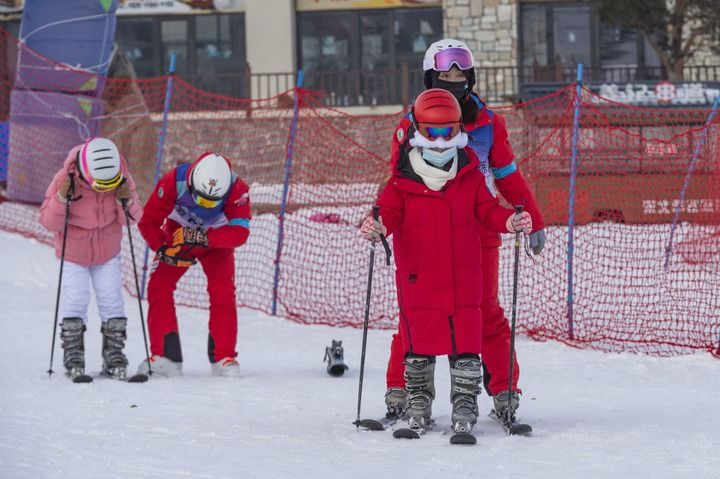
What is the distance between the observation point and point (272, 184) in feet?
50.4

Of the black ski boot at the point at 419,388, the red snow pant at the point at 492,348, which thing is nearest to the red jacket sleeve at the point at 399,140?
the red snow pant at the point at 492,348

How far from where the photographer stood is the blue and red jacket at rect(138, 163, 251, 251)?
7.80 m

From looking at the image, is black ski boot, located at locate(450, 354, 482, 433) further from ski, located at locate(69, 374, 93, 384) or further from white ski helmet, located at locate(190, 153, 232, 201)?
ski, located at locate(69, 374, 93, 384)

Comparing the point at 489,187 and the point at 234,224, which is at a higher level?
the point at 489,187

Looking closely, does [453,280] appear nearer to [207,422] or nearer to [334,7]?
[207,422]

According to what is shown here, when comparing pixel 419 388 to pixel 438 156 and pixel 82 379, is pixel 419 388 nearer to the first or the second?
pixel 438 156

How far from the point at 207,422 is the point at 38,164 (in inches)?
407

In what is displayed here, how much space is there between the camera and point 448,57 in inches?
235

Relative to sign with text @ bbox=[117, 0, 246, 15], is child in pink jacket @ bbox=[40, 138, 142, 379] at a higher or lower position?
lower

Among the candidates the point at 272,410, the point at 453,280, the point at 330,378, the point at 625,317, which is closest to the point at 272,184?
the point at 625,317

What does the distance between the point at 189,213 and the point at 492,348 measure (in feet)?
8.45

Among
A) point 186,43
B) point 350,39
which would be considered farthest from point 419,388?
point 186,43

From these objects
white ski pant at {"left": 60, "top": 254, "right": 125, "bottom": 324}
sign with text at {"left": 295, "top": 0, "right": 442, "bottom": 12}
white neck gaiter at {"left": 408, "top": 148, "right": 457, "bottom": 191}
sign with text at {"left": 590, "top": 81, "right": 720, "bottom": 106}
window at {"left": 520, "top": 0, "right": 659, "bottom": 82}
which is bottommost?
white ski pant at {"left": 60, "top": 254, "right": 125, "bottom": 324}

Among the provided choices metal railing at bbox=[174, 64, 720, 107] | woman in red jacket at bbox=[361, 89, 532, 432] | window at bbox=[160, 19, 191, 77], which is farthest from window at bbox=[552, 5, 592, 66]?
woman in red jacket at bbox=[361, 89, 532, 432]
